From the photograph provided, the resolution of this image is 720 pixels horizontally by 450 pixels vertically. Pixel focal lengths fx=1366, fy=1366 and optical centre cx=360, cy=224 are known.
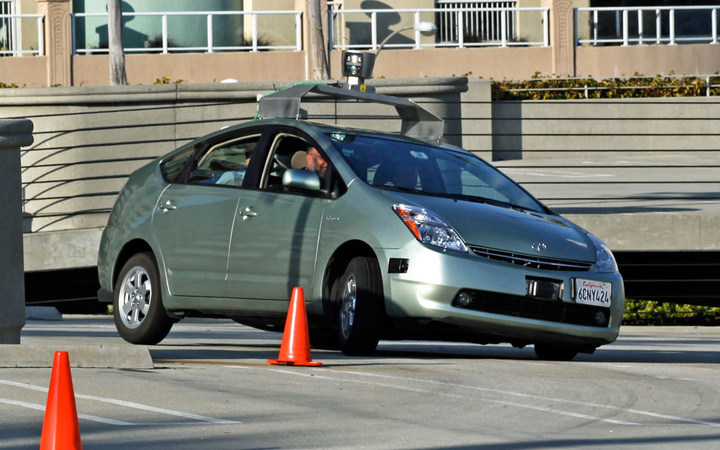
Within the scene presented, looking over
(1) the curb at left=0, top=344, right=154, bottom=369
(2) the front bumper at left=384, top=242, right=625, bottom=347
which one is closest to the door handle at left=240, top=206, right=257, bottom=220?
(2) the front bumper at left=384, top=242, right=625, bottom=347

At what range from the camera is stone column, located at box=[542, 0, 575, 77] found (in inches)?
1351

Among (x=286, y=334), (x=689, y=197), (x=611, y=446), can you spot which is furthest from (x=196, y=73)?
(x=611, y=446)

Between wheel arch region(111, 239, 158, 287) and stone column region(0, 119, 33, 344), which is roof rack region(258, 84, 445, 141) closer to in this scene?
wheel arch region(111, 239, 158, 287)

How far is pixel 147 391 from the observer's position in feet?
21.6

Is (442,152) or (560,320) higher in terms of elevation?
(442,152)

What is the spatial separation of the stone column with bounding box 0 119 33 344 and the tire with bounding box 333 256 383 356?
2.02 meters

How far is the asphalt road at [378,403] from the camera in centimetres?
556

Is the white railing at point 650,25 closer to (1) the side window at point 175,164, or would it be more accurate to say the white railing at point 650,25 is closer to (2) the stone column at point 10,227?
(1) the side window at point 175,164

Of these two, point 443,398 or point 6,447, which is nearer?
point 6,447

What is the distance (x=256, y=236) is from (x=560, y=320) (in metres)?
2.12

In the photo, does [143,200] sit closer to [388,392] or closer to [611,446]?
[388,392]

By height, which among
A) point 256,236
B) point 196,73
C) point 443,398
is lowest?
point 443,398

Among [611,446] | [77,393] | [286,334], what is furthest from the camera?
[286,334]

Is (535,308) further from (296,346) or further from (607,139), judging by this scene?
(607,139)
